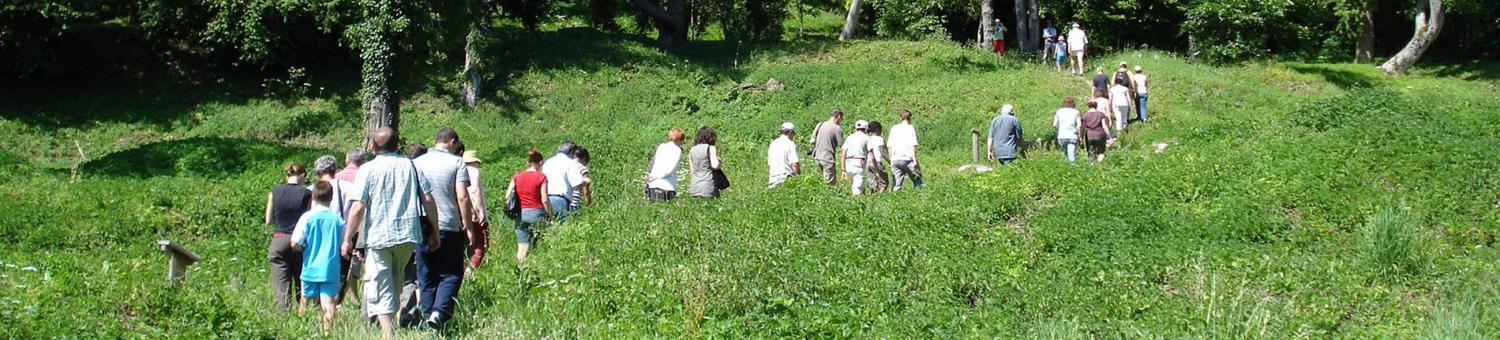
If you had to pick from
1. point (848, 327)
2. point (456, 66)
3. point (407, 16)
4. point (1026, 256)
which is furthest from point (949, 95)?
point (848, 327)

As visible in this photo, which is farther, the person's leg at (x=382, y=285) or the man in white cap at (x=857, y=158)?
the man in white cap at (x=857, y=158)

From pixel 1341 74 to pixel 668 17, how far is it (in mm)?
16731

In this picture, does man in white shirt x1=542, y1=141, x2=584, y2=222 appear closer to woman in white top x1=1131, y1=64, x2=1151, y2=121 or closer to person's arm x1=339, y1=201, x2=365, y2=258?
person's arm x1=339, y1=201, x2=365, y2=258

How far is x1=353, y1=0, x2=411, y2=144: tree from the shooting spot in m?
21.9

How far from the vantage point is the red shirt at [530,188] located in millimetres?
11109

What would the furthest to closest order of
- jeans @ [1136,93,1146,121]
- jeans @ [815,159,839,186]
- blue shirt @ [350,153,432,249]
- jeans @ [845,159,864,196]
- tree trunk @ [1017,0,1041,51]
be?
tree trunk @ [1017,0,1041,51], jeans @ [1136,93,1146,121], jeans @ [815,159,839,186], jeans @ [845,159,864,196], blue shirt @ [350,153,432,249]

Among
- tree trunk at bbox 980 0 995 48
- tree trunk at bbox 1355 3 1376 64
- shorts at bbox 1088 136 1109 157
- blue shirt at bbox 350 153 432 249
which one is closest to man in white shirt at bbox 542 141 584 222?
blue shirt at bbox 350 153 432 249

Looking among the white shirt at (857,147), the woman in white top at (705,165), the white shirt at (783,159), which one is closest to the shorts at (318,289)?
the woman in white top at (705,165)

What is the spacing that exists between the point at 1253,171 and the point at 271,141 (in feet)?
62.8

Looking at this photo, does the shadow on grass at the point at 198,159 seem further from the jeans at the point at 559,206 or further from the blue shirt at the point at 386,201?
the blue shirt at the point at 386,201

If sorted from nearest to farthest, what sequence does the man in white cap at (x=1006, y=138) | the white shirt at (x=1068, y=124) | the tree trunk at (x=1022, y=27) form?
the man in white cap at (x=1006, y=138) < the white shirt at (x=1068, y=124) < the tree trunk at (x=1022, y=27)

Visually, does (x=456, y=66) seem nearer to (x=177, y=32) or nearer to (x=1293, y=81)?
(x=177, y=32)

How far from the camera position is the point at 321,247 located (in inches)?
325

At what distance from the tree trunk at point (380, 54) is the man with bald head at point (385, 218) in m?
15.1
